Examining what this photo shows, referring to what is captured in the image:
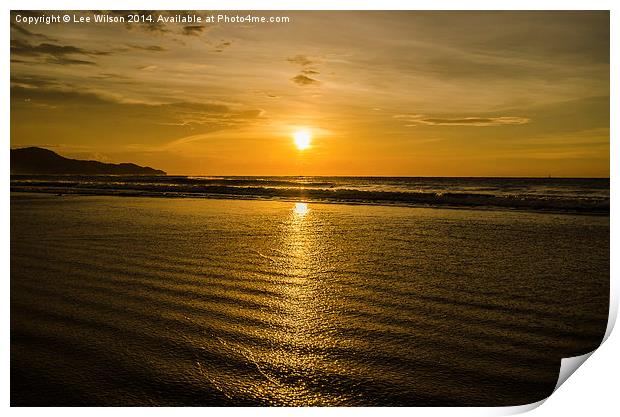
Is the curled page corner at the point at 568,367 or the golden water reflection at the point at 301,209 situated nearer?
the curled page corner at the point at 568,367

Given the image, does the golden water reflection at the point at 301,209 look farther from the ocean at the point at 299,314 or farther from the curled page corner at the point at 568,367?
the curled page corner at the point at 568,367

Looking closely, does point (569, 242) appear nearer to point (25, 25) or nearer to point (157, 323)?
point (157, 323)

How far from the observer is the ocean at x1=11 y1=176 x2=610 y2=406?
80.6 inches

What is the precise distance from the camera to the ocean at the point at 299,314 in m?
2.05

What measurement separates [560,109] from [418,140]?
112 cm

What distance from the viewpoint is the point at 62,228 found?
459 centimetres

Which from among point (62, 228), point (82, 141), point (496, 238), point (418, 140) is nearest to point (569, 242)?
point (496, 238)

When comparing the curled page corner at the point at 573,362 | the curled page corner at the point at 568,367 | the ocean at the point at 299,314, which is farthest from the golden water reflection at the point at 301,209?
the curled page corner at the point at 568,367

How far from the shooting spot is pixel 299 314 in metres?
2.56

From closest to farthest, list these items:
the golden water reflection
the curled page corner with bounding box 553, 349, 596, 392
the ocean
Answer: the ocean
the curled page corner with bounding box 553, 349, 596, 392
the golden water reflection

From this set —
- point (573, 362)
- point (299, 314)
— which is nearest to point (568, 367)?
point (573, 362)

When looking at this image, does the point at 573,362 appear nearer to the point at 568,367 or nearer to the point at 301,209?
the point at 568,367

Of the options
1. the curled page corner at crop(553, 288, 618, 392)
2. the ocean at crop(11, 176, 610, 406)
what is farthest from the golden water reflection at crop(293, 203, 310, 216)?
the curled page corner at crop(553, 288, 618, 392)

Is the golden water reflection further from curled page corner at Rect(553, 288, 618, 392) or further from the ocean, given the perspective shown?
curled page corner at Rect(553, 288, 618, 392)
